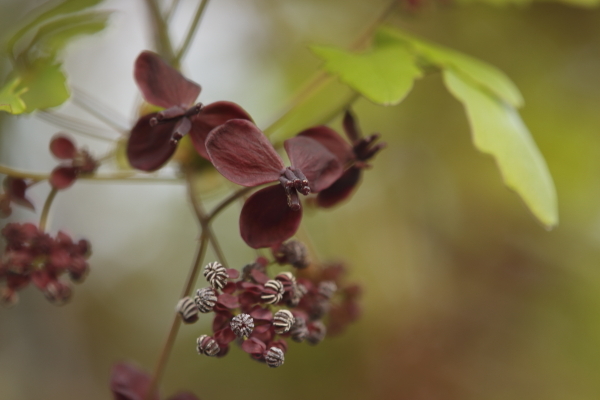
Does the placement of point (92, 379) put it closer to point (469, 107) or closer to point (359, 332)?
point (359, 332)

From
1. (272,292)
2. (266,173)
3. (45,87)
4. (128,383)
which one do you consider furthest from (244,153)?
(128,383)

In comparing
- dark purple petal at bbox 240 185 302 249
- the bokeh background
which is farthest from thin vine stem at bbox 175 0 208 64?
the bokeh background

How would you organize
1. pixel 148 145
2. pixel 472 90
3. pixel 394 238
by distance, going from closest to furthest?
1. pixel 148 145
2. pixel 472 90
3. pixel 394 238

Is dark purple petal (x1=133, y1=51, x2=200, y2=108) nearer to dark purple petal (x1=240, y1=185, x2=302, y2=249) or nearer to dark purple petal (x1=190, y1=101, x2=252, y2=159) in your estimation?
dark purple petal (x1=190, y1=101, x2=252, y2=159)

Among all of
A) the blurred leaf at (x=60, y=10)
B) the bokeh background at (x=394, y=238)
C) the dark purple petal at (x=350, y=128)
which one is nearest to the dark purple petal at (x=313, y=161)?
the dark purple petal at (x=350, y=128)

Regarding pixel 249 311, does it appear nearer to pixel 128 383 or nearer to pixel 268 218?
pixel 268 218

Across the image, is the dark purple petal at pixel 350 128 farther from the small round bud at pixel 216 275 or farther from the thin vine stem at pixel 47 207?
the thin vine stem at pixel 47 207

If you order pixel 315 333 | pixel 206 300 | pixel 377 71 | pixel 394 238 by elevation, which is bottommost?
pixel 394 238
